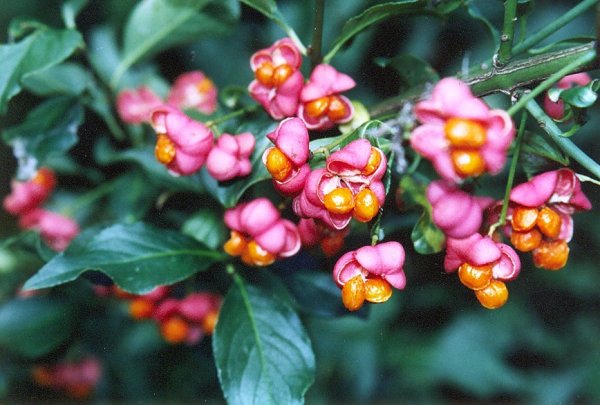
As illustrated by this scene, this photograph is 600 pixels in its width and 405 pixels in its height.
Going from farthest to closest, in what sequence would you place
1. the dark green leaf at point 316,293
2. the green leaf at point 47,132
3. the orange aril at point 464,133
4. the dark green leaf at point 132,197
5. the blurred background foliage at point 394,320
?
the blurred background foliage at point 394,320 → the dark green leaf at point 132,197 → the green leaf at point 47,132 → the dark green leaf at point 316,293 → the orange aril at point 464,133

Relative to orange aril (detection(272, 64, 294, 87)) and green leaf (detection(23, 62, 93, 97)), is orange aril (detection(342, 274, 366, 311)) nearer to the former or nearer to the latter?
orange aril (detection(272, 64, 294, 87))

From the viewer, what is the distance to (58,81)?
1.95 m

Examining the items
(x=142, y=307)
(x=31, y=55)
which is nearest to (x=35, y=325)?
(x=142, y=307)

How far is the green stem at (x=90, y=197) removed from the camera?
2.09 meters

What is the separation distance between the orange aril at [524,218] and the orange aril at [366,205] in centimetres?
30

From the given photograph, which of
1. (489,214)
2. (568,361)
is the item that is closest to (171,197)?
(489,214)

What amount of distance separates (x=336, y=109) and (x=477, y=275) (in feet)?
1.38

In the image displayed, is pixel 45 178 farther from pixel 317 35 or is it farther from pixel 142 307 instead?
pixel 317 35

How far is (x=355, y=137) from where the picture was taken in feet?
3.78

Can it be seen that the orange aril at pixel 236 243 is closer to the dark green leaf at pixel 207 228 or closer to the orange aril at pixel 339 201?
the dark green leaf at pixel 207 228

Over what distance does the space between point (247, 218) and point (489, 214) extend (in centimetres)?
47

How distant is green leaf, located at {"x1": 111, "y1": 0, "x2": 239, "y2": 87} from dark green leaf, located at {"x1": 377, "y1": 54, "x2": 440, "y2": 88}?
0.45m

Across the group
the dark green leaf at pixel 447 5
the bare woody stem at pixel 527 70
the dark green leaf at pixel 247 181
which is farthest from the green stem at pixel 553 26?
the dark green leaf at pixel 247 181

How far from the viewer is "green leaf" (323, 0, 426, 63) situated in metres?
1.28
